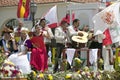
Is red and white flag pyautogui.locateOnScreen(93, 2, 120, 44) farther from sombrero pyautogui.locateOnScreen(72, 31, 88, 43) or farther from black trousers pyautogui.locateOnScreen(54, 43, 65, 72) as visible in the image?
black trousers pyautogui.locateOnScreen(54, 43, 65, 72)

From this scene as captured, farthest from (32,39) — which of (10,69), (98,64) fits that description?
(10,69)

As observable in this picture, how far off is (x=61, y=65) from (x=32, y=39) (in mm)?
1137

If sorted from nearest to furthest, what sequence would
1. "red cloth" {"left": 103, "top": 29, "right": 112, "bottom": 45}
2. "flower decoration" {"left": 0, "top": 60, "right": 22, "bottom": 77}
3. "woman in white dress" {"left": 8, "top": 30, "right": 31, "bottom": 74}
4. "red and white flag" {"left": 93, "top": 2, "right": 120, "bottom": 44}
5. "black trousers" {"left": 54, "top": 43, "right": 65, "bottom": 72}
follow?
"flower decoration" {"left": 0, "top": 60, "right": 22, "bottom": 77}
"woman in white dress" {"left": 8, "top": 30, "right": 31, "bottom": 74}
"black trousers" {"left": 54, "top": 43, "right": 65, "bottom": 72}
"red cloth" {"left": 103, "top": 29, "right": 112, "bottom": 45}
"red and white flag" {"left": 93, "top": 2, "right": 120, "bottom": 44}

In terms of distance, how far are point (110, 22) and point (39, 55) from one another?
2962 mm

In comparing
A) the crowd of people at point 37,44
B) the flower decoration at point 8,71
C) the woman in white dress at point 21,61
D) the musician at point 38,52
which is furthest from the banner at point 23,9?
the flower decoration at point 8,71

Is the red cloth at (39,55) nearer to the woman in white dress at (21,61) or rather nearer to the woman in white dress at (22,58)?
the woman in white dress at (22,58)

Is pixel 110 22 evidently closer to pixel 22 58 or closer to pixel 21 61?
pixel 22 58

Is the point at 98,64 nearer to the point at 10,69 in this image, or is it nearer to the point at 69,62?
the point at 69,62

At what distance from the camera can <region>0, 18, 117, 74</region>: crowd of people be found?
1244cm

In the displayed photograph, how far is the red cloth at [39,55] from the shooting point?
502 inches

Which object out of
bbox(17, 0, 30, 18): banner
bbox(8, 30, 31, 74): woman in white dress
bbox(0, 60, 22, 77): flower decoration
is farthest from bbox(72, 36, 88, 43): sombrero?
bbox(17, 0, 30, 18): banner

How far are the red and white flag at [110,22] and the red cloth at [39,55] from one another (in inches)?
88.9

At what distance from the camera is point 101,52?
47.2 ft

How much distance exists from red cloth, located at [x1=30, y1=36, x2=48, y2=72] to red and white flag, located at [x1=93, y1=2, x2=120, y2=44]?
2.26 metres
